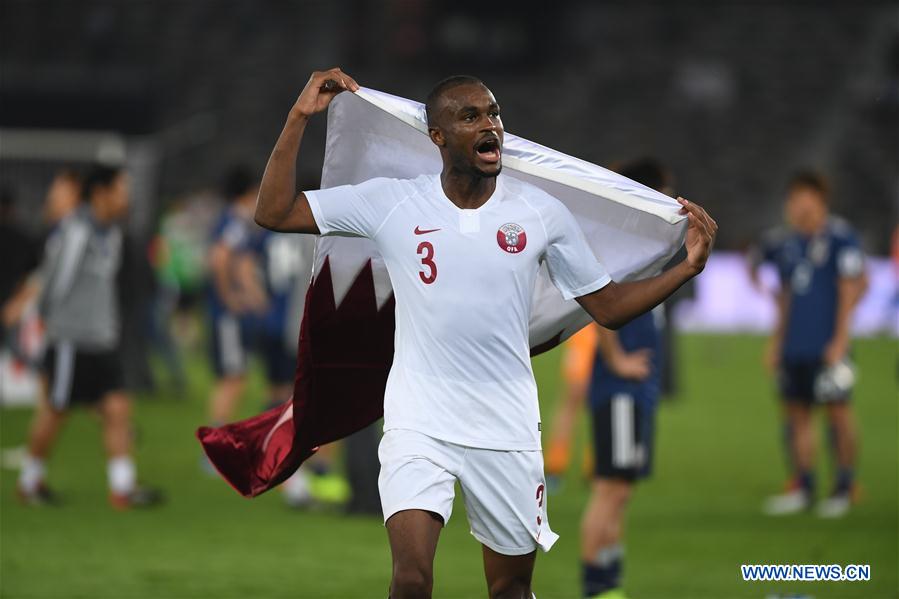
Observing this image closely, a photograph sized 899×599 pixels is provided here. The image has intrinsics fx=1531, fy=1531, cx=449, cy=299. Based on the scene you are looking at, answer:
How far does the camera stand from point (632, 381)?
24.0 ft

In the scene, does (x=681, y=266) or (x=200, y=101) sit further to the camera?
(x=200, y=101)

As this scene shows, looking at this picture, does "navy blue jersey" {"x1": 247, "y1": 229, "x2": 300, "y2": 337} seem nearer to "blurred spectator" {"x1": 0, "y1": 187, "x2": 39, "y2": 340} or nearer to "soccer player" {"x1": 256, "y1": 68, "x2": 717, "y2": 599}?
"blurred spectator" {"x1": 0, "y1": 187, "x2": 39, "y2": 340}

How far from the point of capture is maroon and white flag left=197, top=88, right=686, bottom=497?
5762 millimetres

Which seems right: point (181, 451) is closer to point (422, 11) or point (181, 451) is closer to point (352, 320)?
point (352, 320)

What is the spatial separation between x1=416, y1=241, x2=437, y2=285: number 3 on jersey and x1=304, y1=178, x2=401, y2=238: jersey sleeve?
0.60 ft

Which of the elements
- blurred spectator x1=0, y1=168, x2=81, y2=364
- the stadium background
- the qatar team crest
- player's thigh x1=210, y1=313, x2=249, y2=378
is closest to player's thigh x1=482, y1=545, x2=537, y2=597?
the qatar team crest

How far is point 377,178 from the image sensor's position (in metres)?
5.37

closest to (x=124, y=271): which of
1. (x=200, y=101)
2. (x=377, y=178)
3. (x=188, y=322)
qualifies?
(x=377, y=178)

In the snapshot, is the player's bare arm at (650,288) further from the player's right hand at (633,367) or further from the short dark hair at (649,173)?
the player's right hand at (633,367)

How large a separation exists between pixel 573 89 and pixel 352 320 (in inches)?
1184

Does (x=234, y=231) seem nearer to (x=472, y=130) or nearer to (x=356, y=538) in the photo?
(x=356, y=538)

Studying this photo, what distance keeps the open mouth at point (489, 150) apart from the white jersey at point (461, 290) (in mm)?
184

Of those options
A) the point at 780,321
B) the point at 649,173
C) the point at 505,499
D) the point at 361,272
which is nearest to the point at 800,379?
the point at 780,321

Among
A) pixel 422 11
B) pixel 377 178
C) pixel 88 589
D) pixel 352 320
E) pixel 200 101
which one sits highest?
pixel 422 11
